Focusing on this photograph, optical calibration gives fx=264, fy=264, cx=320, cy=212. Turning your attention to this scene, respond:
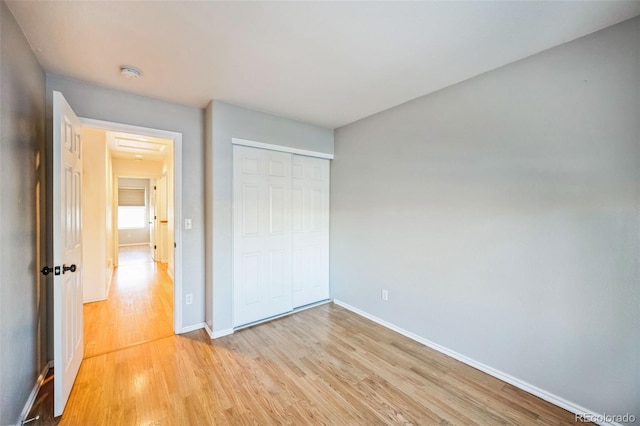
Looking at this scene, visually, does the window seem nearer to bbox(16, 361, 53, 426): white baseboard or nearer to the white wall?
the white wall

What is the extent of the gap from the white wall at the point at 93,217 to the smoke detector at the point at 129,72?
2.23 m

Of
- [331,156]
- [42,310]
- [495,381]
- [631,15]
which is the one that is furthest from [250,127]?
[495,381]

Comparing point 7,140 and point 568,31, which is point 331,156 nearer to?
point 568,31

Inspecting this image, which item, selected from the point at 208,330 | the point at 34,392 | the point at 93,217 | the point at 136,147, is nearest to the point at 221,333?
the point at 208,330

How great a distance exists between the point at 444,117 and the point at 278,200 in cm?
203

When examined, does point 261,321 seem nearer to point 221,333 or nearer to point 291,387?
point 221,333

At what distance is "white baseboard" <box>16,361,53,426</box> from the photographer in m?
1.70

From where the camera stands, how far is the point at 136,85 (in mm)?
2416

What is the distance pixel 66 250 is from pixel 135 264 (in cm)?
512

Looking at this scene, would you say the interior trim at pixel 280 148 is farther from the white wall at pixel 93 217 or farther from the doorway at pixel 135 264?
the white wall at pixel 93 217

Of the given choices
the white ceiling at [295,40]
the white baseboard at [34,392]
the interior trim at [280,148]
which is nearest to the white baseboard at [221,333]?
the white baseboard at [34,392]

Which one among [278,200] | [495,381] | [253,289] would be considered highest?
[278,200]

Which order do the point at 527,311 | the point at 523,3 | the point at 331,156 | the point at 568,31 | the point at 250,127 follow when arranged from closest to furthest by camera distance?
the point at 523,3 < the point at 568,31 < the point at 527,311 < the point at 250,127 < the point at 331,156

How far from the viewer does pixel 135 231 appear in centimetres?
947
